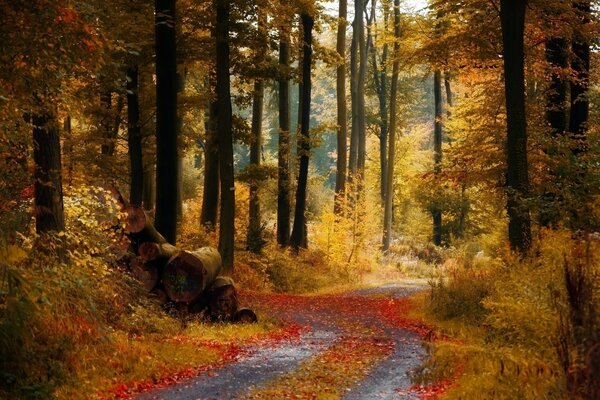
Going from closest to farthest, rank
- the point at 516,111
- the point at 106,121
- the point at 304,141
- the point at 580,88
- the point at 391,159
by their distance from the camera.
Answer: the point at 516,111 < the point at 580,88 < the point at 106,121 < the point at 304,141 < the point at 391,159

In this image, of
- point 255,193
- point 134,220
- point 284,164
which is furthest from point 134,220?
point 284,164

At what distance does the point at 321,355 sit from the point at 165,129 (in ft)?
24.1

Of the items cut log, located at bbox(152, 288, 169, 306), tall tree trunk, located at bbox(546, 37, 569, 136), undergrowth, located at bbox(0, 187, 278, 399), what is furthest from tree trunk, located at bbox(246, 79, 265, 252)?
undergrowth, located at bbox(0, 187, 278, 399)

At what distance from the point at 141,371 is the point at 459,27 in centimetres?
1140

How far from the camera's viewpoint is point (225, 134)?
17609 millimetres

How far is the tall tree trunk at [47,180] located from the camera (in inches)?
365

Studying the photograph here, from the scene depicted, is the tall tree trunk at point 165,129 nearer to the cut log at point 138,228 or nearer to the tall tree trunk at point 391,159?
the cut log at point 138,228

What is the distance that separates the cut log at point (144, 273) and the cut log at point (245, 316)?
1.78 meters

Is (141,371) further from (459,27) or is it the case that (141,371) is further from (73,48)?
(459,27)

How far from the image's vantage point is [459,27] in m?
15.2

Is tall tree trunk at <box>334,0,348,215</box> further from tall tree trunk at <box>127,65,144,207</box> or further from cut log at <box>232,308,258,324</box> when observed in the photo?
cut log at <box>232,308,258,324</box>

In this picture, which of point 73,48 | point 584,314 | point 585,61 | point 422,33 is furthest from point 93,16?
point 585,61

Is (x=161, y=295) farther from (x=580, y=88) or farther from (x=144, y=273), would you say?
(x=580, y=88)

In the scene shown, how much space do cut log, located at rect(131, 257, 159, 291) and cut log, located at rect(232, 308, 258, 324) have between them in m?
1.78
